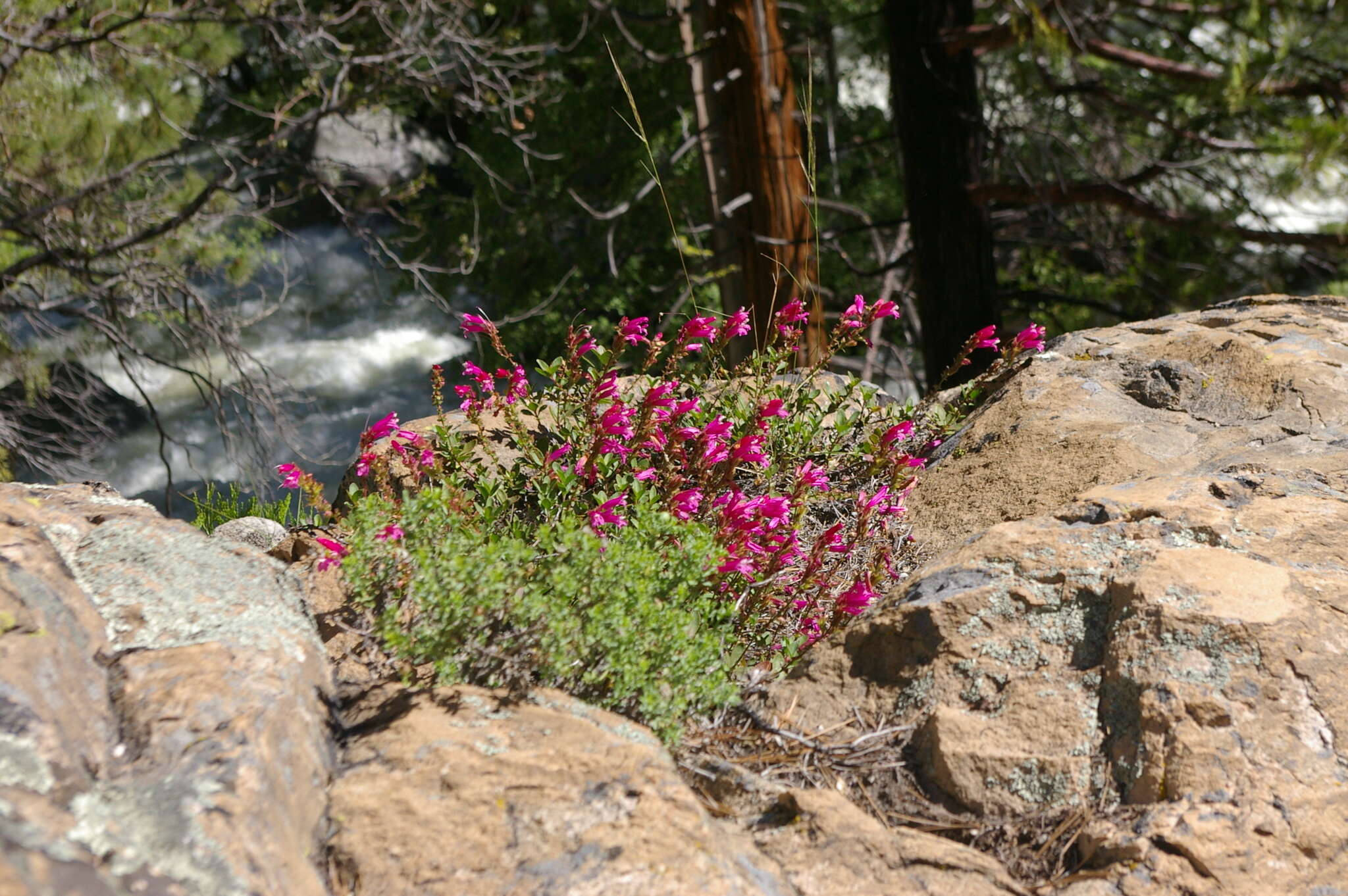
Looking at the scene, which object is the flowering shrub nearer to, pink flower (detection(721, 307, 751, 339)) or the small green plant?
pink flower (detection(721, 307, 751, 339))

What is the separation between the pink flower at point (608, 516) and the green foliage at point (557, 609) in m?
0.26

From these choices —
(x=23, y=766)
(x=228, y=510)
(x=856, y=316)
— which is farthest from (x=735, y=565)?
(x=228, y=510)

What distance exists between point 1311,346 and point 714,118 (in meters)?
4.35

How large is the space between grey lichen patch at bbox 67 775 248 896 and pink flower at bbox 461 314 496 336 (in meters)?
1.58

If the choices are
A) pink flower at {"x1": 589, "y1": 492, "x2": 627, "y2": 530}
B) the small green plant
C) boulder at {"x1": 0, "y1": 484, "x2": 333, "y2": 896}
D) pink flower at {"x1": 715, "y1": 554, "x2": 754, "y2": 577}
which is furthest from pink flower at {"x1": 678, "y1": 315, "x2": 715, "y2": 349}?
the small green plant

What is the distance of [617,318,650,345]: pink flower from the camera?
9.49 feet

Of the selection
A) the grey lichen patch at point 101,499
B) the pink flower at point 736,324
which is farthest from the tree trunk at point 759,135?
the grey lichen patch at point 101,499

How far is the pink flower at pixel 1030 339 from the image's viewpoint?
3.28m

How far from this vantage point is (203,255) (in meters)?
8.48

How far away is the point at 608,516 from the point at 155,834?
1.30 meters

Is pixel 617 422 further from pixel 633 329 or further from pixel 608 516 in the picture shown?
pixel 633 329

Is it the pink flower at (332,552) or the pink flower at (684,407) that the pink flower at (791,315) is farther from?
the pink flower at (332,552)

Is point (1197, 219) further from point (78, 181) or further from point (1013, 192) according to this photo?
point (78, 181)

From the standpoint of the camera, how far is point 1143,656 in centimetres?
196
